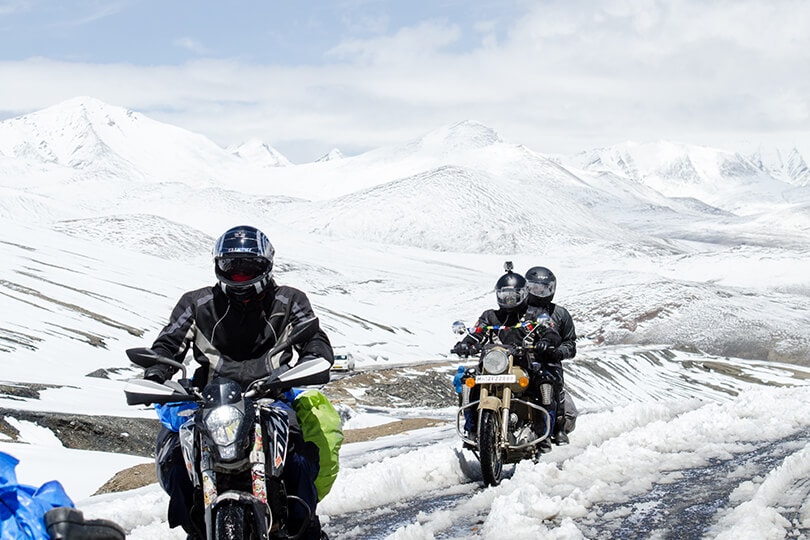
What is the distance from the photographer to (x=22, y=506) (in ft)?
11.7

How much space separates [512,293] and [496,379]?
153 cm

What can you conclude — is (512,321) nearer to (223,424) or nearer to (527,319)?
(527,319)

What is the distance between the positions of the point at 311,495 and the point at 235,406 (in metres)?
0.90

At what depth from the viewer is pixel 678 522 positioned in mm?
7602

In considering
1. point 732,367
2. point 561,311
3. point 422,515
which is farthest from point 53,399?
point 732,367

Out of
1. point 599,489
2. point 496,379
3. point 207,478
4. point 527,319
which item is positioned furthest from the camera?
point 527,319

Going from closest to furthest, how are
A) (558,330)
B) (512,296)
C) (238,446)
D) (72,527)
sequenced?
(72,527) → (238,446) → (512,296) → (558,330)

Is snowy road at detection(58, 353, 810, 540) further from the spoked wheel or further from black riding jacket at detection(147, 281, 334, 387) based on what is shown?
black riding jacket at detection(147, 281, 334, 387)

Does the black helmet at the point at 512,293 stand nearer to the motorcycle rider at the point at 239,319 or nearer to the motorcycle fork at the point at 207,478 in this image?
the motorcycle rider at the point at 239,319

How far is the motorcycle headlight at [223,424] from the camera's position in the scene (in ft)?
16.8

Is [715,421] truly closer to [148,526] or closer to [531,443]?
[531,443]

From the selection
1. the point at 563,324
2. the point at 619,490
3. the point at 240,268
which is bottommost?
the point at 619,490

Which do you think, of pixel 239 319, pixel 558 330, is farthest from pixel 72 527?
pixel 558 330

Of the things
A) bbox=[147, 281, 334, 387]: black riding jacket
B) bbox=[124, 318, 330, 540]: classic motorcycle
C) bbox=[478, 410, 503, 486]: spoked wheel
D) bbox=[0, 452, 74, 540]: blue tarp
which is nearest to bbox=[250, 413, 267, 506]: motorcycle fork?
bbox=[124, 318, 330, 540]: classic motorcycle
